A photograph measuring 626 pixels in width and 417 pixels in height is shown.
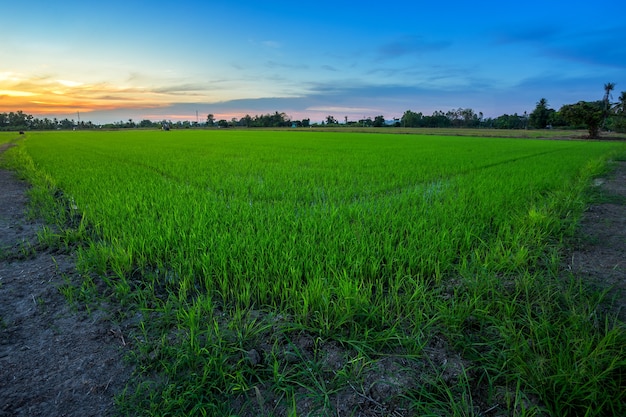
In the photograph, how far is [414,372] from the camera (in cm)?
159

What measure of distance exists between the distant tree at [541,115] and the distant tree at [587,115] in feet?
74.2

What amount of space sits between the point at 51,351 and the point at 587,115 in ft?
155

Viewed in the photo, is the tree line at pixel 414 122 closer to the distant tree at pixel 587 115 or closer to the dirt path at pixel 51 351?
the distant tree at pixel 587 115

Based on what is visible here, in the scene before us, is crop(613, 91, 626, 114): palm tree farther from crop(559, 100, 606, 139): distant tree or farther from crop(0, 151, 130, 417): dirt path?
crop(0, 151, 130, 417): dirt path

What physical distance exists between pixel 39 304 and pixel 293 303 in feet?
5.77

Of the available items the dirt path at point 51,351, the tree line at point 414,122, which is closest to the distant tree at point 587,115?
the tree line at point 414,122

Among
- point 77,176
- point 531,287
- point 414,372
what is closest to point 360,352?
point 414,372

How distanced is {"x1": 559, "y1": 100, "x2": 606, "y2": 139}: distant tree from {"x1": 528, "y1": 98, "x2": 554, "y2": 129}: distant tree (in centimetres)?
2262

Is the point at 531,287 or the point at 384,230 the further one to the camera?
the point at 384,230

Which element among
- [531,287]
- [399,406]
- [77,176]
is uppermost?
[77,176]

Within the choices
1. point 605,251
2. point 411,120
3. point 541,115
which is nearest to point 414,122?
point 411,120

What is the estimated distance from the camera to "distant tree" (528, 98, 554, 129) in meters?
56.4

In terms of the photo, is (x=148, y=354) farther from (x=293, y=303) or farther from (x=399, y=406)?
(x=399, y=406)

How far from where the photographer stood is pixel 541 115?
187 ft
